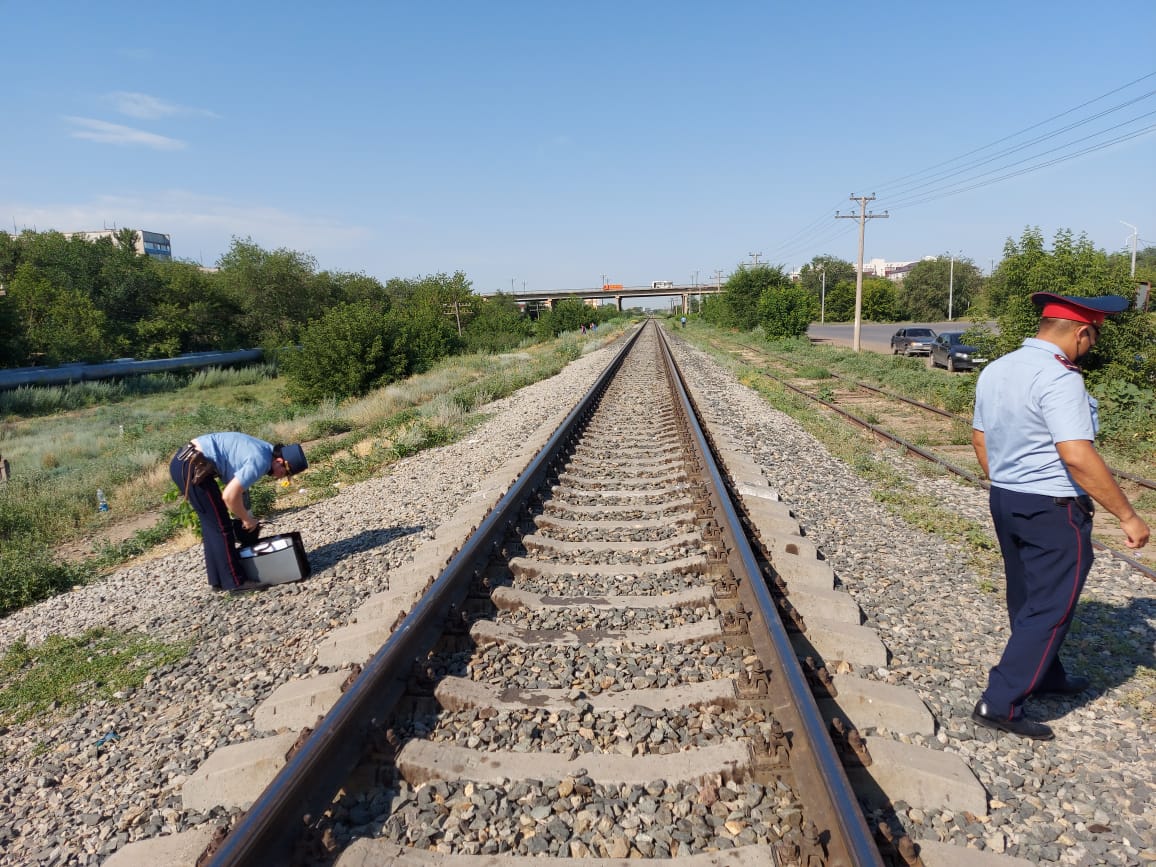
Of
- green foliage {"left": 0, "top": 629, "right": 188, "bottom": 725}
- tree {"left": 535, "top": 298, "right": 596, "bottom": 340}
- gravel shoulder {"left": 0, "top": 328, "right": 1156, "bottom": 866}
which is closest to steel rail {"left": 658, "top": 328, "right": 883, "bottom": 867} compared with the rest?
gravel shoulder {"left": 0, "top": 328, "right": 1156, "bottom": 866}

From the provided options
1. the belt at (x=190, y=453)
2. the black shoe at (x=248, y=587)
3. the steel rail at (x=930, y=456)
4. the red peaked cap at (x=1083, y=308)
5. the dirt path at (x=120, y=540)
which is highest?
the red peaked cap at (x=1083, y=308)

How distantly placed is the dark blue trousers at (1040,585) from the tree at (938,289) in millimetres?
96825

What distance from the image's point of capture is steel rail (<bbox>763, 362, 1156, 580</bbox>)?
17.2 feet

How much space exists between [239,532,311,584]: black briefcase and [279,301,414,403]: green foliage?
848 inches

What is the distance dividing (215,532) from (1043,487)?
5.00 m

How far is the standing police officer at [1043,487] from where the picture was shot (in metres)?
2.89

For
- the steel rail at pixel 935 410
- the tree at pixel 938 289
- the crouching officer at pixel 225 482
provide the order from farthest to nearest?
1. the tree at pixel 938 289
2. the steel rail at pixel 935 410
3. the crouching officer at pixel 225 482

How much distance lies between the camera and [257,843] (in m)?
2.23

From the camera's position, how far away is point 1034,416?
9.91ft

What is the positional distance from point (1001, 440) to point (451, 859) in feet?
9.04

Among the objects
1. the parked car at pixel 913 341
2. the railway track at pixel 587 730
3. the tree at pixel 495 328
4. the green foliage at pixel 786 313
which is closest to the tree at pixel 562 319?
the tree at pixel 495 328

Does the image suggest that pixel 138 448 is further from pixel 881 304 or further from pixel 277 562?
pixel 881 304

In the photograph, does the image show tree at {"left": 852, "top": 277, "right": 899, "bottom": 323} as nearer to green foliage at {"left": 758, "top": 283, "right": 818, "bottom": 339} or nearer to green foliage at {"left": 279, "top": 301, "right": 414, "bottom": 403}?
green foliage at {"left": 758, "top": 283, "right": 818, "bottom": 339}

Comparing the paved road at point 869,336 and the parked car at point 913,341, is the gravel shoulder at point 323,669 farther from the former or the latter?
the paved road at point 869,336
